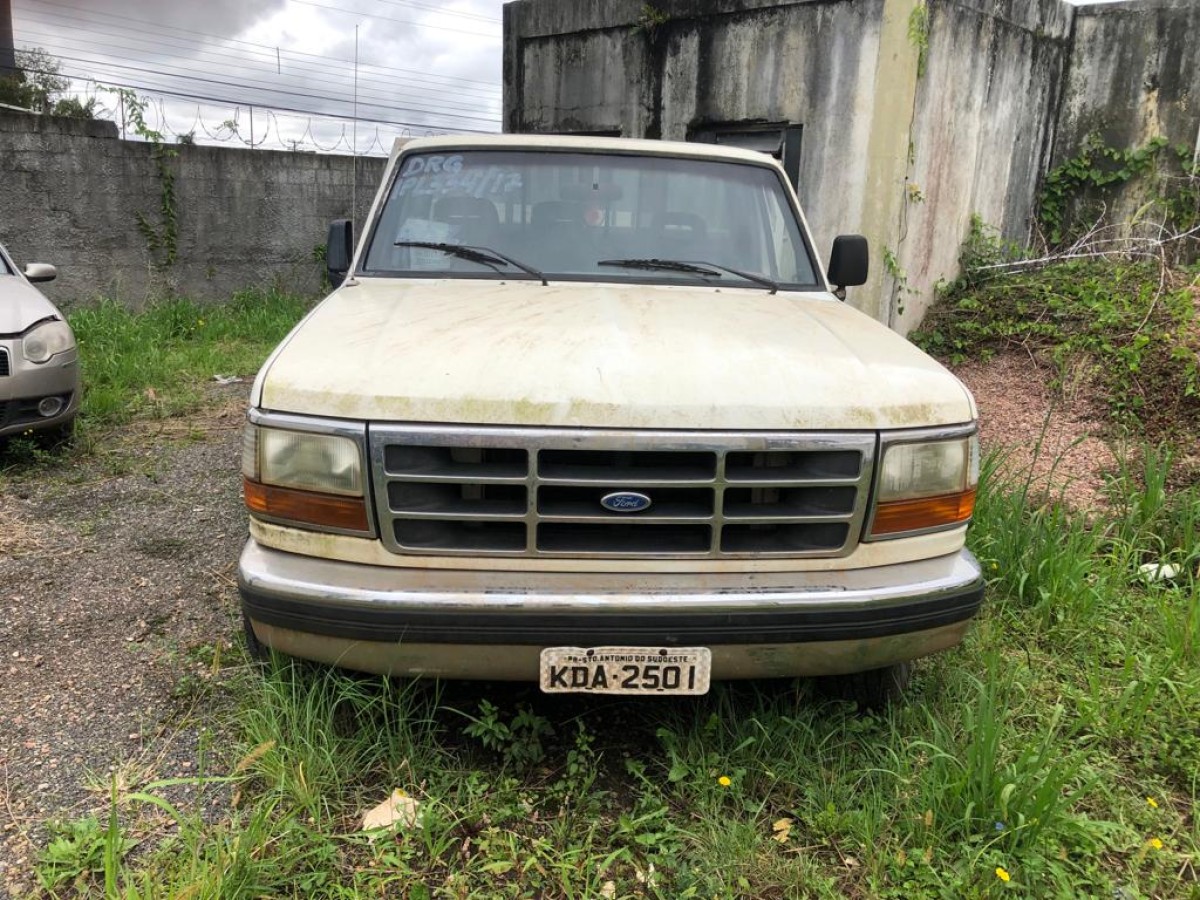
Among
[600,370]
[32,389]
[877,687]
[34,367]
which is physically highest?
[600,370]

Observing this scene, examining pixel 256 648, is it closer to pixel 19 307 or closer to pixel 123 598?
pixel 123 598

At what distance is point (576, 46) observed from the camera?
27.6 ft

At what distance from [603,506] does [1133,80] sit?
8015 mm

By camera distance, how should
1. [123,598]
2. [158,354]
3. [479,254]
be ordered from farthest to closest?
[158,354]
[123,598]
[479,254]

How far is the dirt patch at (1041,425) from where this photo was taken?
15.0ft

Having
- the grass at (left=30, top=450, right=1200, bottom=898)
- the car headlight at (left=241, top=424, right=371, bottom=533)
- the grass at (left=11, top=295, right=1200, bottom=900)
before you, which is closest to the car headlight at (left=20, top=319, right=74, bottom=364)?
the grass at (left=11, top=295, right=1200, bottom=900)

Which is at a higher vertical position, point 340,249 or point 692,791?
point 340,249

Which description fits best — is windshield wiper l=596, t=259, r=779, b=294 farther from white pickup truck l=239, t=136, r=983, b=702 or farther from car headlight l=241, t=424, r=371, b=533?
car headlight l=241, t=424, r=371, b=533

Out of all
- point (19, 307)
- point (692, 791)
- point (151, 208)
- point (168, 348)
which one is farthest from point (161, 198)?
point (692, 791)

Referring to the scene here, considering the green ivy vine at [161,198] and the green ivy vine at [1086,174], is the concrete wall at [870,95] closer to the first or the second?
the green ivy vine at [1086,174]

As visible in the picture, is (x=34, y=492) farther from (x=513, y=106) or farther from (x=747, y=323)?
(x=513, y=106)

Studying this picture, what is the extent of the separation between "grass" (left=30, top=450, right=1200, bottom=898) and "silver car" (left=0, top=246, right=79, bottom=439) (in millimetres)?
2853

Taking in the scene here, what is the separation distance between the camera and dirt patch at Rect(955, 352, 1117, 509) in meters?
4.56

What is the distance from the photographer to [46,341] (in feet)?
15.6
